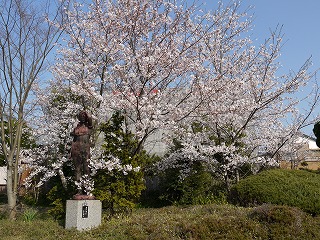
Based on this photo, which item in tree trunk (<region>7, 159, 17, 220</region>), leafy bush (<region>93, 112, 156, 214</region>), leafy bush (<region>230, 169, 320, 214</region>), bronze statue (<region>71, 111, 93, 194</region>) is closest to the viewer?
leafy bush (<region>230, 169, 320, 214</region>)

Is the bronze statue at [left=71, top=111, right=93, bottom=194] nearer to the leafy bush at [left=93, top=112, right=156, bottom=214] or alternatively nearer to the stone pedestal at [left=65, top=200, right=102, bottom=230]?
the stone pedestal at [left=65, top=200, right=102, bottom=230]

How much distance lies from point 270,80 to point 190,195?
4.62 metres

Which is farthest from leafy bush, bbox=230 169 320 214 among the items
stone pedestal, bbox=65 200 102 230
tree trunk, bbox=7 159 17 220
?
tree trunk, bbox=7 159 17 220

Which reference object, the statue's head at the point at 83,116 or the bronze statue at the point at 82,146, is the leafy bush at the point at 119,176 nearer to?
the bronze statue at the point at 82,146

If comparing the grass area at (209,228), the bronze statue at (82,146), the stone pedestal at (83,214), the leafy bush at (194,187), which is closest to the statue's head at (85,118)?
the bronze statue at (82,146)

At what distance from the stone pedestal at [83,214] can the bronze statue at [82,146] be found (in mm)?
776

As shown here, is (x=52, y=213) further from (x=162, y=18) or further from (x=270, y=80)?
(x=270, y=80)

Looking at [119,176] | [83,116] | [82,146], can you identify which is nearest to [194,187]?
[119,176]

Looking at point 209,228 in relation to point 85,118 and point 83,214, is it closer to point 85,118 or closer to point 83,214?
point 83,214

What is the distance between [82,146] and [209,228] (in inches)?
138

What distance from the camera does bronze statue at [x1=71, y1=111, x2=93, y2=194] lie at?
366 inches

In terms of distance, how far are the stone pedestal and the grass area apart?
0.71 feet

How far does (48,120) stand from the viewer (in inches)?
491

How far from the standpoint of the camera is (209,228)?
24.8ft
